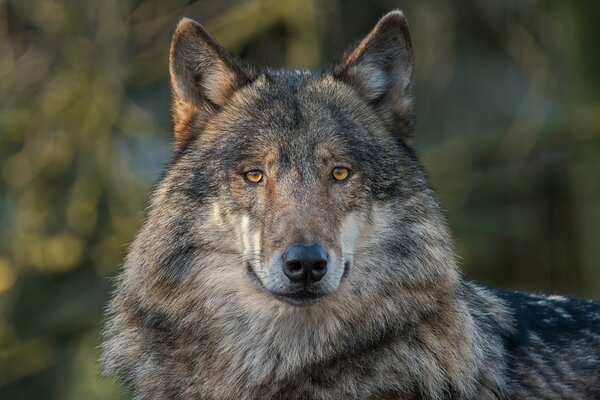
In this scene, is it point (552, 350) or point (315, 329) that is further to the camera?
point (552, 350)

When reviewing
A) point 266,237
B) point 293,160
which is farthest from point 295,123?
point 266,237

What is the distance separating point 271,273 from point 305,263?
0.20 meters

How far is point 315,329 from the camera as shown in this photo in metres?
5.17

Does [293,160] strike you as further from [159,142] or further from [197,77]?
[159,142]

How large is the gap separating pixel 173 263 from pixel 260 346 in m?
0.56

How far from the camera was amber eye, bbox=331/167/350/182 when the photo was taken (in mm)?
5160

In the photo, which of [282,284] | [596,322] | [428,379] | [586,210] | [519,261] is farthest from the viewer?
[519,261]

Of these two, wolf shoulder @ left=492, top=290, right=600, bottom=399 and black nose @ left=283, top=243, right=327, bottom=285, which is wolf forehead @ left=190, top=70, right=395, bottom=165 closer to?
black nose @ left=283, top=243, right=327, bottom=285

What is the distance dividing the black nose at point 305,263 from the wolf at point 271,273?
0.12 metres

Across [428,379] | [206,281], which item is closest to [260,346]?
[206,281]

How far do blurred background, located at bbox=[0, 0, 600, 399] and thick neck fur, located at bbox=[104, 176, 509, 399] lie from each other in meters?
5.44

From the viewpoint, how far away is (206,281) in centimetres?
528

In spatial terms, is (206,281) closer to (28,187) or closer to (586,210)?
(28,187)

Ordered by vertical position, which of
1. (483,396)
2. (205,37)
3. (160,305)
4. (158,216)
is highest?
(205,37)
